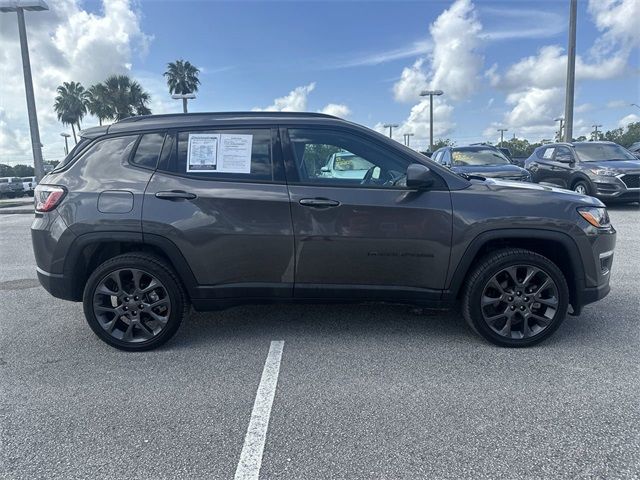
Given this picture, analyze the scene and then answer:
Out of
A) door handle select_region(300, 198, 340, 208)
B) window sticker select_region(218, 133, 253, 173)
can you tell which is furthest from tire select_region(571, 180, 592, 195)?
window sticker select_region(218, 133, 253, 173)

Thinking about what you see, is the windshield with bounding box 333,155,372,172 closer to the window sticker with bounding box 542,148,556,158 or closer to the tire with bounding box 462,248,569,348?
the tire with bounding box 462,248,569,348

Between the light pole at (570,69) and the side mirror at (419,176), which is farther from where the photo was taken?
the light pole at (570,69)

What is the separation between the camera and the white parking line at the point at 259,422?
89.7 inches

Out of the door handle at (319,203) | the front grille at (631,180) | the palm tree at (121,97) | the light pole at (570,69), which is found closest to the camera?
the door handle at (319,203)

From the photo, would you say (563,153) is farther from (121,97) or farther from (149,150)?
(121,97)

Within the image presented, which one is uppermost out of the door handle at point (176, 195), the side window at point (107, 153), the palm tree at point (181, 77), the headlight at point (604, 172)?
the palm tree at point (181, 77)

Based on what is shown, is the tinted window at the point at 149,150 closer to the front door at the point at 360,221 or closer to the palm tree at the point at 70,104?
the front door at the point at 360,221

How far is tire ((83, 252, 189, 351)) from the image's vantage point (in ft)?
11.7

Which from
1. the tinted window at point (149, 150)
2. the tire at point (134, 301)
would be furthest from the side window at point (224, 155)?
the tire at point (134, 301)

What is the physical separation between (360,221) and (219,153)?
1.22 m

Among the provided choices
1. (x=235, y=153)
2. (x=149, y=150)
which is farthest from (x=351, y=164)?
(x=149, y=150)

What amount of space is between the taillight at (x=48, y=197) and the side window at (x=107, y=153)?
27cm

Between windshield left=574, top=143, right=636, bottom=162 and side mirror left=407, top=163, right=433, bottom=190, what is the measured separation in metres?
9.92

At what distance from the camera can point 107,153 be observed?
3652 mm
